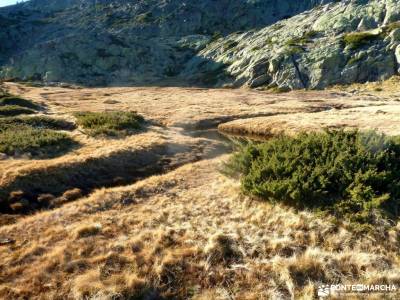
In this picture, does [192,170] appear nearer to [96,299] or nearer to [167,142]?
[167,142]

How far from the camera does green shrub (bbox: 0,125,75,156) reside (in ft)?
85.5

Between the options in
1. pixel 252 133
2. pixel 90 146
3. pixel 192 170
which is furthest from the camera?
pixel 252 133

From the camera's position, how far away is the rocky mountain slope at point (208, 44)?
8394cm

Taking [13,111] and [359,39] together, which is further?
[359,39]

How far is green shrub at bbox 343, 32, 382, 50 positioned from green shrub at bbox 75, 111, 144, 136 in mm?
63485

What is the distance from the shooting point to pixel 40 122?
3709 centimetres

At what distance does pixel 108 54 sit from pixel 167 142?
99715mm

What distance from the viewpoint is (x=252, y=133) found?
3906 cm

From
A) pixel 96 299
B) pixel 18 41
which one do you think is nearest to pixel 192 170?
pixel 96 299

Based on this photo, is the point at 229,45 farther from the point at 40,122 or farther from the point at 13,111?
the point at 40,122

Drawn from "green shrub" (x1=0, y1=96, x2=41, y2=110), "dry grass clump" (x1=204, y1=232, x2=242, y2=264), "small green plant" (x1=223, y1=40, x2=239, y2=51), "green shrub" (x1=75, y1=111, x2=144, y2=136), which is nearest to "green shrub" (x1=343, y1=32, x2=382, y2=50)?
"small green plant" (x1=223, y1=40, x2=239, y2=51)

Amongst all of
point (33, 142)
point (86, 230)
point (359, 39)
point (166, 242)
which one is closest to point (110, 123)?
point (33, 142)

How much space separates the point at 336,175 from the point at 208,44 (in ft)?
416

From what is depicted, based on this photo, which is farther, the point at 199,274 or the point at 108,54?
the point at 108,54
